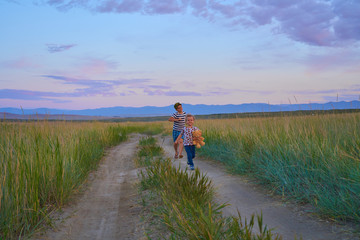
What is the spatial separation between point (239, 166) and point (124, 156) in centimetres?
517

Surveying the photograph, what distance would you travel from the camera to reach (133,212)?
4664 mm

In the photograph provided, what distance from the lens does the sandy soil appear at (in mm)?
3729

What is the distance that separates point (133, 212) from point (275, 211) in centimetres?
232

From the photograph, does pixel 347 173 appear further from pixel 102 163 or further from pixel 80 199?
pixel 102 163

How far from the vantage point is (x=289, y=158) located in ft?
19.2

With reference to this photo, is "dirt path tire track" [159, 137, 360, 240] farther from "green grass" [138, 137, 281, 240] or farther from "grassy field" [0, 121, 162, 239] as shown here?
"grassy field" [0, 121, 162, 239]

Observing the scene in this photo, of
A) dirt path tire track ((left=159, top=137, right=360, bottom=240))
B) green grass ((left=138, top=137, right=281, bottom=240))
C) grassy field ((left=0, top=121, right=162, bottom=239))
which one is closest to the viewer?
green grass ((left=138, top=137, right=281, bottom=240))

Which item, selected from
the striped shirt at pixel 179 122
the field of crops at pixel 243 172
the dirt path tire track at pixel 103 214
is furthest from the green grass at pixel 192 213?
the striped shirt at pixel 179 122

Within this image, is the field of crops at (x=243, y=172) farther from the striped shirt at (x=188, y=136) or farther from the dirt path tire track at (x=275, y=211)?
the striped shirt at (x=188, y=136)

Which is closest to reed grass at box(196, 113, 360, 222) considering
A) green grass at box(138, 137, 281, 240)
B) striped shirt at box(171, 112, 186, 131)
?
green grass at box(138, 137, 281, 240)

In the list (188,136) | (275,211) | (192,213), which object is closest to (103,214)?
(192,213)

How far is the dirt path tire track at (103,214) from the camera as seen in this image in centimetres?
384

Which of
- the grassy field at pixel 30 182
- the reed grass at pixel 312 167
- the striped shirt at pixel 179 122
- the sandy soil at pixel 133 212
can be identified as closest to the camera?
the grassy field at pixel 30 182

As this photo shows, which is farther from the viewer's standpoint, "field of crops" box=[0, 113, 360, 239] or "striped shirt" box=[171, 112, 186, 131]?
"striped shirt" box=[171, 112, 186, 131]
